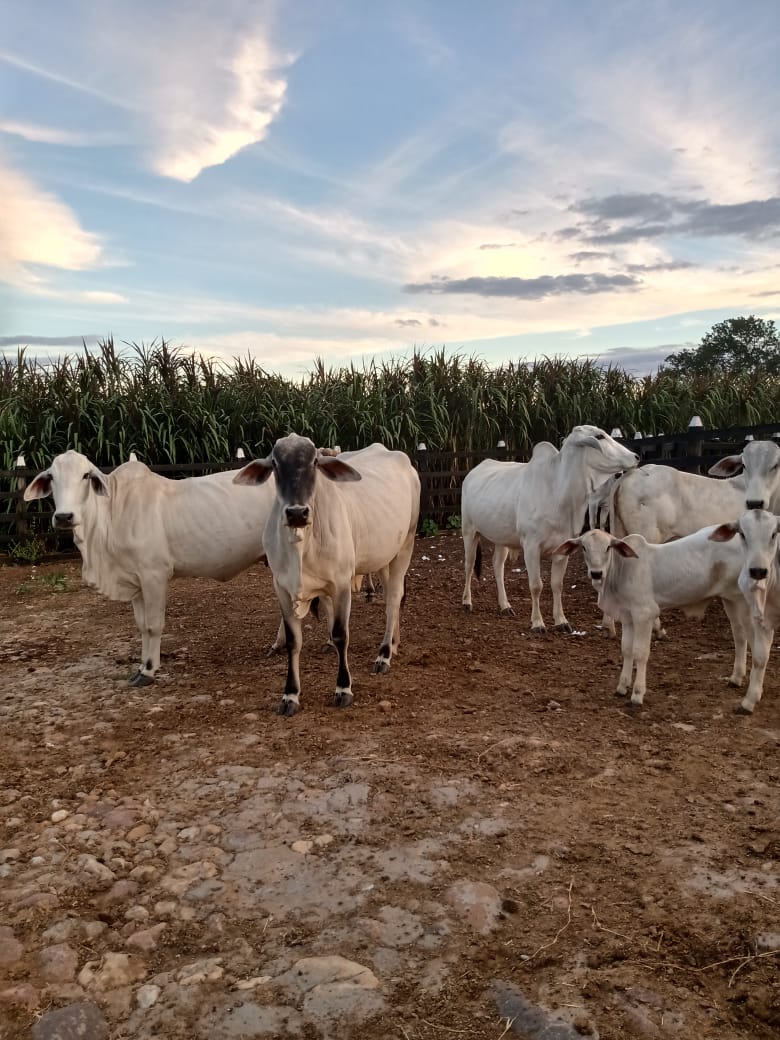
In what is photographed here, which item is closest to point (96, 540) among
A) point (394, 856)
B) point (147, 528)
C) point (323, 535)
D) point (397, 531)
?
point (147, 528)

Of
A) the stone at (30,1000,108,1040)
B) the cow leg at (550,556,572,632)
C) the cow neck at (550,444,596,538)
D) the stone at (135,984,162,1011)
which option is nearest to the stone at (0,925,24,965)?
the stone at (30,1000,108,1040)

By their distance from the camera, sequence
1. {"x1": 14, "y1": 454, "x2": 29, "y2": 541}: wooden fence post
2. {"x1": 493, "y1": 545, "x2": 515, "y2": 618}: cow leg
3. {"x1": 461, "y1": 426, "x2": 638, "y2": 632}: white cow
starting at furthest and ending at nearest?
{"x1": 14, "y1": 454, "x2": 29, "y2": 541}: wooden fence post
{"x1": 493, "y1": 545, "x2": 515, "y2": 618}: cow leg
{"x1": 461, "y1": 426, "x2": 638, "y2": 632}: white cow

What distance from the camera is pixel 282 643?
261 inches

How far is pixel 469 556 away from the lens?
27.6ft

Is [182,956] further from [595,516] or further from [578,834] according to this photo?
[595,516]

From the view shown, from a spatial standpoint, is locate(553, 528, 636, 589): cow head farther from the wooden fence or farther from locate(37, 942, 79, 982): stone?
the wooden fence

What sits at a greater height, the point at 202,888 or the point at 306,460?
the point at 306,460

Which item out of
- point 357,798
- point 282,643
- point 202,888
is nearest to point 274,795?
point 357,798

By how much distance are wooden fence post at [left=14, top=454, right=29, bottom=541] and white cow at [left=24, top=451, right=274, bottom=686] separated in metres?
6.33

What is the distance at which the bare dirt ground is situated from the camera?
2.40m

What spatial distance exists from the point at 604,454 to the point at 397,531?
220 centimetres

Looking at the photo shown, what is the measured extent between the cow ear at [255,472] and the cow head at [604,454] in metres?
3.10

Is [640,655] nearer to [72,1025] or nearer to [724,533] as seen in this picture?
[724,533]

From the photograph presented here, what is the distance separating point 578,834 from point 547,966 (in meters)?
0.90
